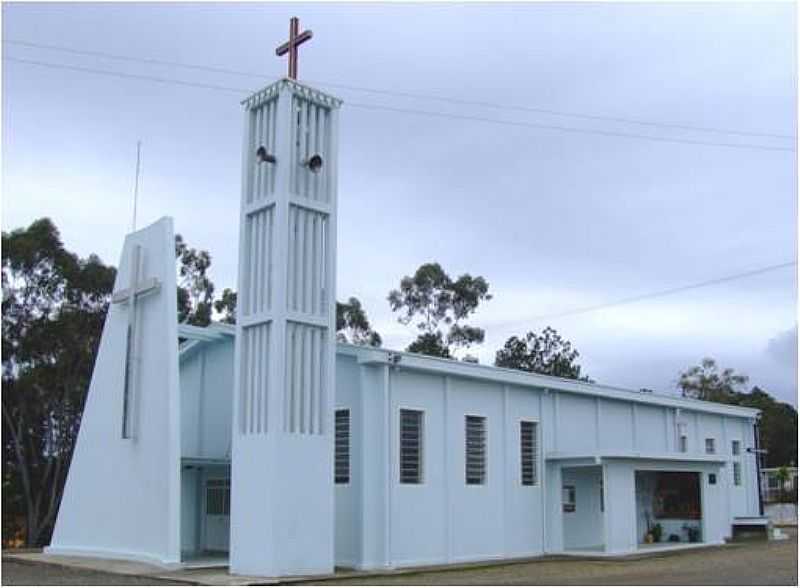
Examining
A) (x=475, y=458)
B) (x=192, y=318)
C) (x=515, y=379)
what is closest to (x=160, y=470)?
(x=475, y=458)

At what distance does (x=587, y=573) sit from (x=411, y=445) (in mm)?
4842

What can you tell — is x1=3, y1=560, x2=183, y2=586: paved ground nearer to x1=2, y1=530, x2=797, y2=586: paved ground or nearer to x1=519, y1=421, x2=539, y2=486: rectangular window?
x1=2, y1=530, x2=797, y2=586: paved ground

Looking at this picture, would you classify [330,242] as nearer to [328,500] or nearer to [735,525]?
[328,500]

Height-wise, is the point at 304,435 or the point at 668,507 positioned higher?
the point at 304,435

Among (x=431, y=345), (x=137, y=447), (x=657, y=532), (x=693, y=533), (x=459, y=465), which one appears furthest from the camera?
(x=431, y=345)

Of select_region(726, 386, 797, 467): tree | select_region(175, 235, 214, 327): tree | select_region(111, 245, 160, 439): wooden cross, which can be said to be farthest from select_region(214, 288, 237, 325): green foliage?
select_region(726, 386, 797, 467): tree

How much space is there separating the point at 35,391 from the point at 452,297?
19.5m

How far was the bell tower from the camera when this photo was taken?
18.3m

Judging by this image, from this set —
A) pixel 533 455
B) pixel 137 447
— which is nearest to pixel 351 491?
Result: pixel 137 447

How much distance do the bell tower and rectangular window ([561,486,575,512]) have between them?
8856mm

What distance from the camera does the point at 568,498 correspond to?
26.0 meters

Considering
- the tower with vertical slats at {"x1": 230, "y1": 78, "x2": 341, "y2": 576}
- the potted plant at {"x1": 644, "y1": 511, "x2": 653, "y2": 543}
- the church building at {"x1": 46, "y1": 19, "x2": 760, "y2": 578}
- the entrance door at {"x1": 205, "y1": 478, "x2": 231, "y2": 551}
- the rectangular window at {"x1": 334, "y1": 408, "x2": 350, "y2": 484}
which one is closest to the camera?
the tower with vertical slats at {"x1": 230, "y1": 78, "x2": 341, "y2": 576}

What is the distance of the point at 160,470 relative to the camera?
2031cm

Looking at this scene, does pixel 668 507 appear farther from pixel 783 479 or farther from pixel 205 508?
pixel 783 479
